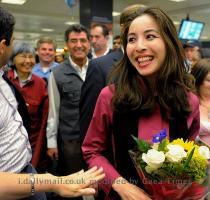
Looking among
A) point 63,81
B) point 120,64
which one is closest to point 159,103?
point 120,64

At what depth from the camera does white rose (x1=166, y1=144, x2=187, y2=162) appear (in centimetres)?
107

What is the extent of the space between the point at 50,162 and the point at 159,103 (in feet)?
6.39

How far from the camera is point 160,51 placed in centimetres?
134

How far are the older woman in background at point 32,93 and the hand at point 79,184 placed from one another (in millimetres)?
1711

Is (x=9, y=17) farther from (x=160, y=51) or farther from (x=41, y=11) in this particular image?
(x=41, y=11)

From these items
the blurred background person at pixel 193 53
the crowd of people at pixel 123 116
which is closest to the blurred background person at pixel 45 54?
the blurred background person at pixel 193 53

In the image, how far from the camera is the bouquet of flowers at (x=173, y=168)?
108 centimetres

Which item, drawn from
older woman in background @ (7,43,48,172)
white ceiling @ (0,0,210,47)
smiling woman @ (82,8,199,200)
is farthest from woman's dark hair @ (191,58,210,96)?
white ceiling @ (0,0,210,47)

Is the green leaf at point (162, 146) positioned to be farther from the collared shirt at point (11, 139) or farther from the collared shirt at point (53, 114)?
the collared shirt at point (53, 114)

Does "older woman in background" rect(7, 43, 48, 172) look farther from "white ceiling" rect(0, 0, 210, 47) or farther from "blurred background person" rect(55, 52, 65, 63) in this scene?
"white ceiling" rect(0, 0, 210, 47)

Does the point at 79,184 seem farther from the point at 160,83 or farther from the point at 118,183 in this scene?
the point at 160,83

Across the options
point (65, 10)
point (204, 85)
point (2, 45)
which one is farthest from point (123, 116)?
point (65, 10)

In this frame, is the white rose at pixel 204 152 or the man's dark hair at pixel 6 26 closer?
the white rose at pixel 204 152

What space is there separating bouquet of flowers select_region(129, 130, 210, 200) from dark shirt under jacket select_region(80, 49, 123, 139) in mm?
1081
